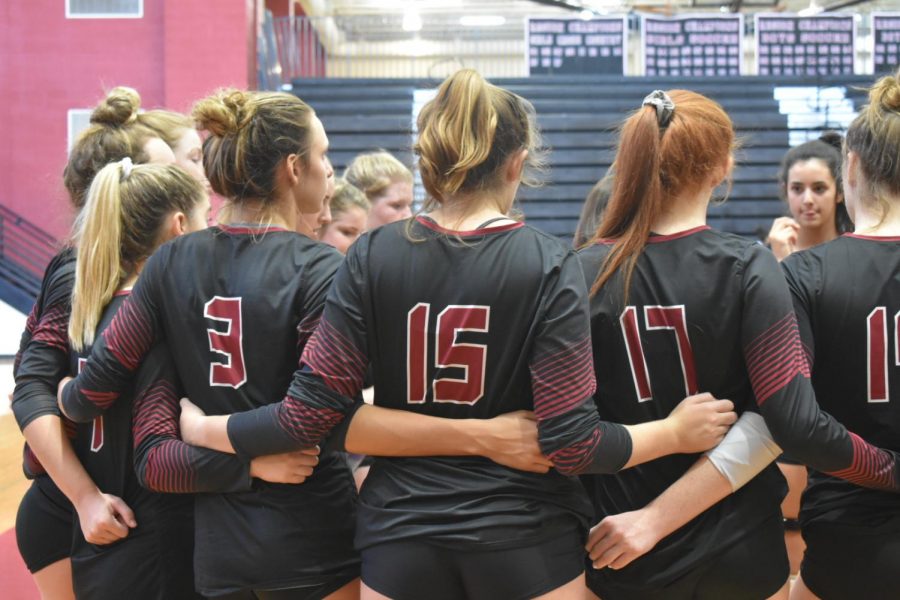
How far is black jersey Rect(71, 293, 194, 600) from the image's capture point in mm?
1859

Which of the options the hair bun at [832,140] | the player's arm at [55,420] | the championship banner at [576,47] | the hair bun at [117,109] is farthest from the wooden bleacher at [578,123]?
the player's arm at [55,420]

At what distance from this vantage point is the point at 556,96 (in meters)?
11.0

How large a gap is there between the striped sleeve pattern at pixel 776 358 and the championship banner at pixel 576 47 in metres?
10.4

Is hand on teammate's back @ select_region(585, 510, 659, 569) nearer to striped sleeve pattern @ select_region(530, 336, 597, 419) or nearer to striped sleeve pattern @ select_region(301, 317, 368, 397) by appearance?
striped sleeve pattern @ select_region(530, 336, 597, 419)

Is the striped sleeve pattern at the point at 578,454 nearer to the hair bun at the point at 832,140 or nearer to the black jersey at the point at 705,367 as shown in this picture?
the black jersey at the point at 705,367

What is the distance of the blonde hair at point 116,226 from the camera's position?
1.96 m

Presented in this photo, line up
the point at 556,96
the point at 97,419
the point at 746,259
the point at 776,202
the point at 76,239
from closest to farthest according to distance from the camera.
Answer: the point at 746,259
the point at 97,419
the point at 76,239
the point at 776,202
the point at 556,96

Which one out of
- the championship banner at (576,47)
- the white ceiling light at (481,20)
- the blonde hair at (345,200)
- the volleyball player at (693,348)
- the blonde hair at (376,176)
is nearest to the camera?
the volleyball player at (693,348)

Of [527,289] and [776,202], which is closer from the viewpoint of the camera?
[527,289]

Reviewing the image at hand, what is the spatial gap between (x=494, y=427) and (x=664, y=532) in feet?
1.25

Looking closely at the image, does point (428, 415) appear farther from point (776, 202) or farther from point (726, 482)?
point (776, 202)

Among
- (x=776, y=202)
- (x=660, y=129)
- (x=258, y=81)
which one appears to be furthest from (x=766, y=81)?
(x=660, y=129)

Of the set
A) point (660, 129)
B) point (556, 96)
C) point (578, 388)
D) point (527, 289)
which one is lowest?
point (578, 388)

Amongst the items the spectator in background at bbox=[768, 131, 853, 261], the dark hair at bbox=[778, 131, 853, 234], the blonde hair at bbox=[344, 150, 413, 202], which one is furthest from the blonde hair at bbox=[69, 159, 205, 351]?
the dark hair at bbox=[778, 131, 853, 234]
